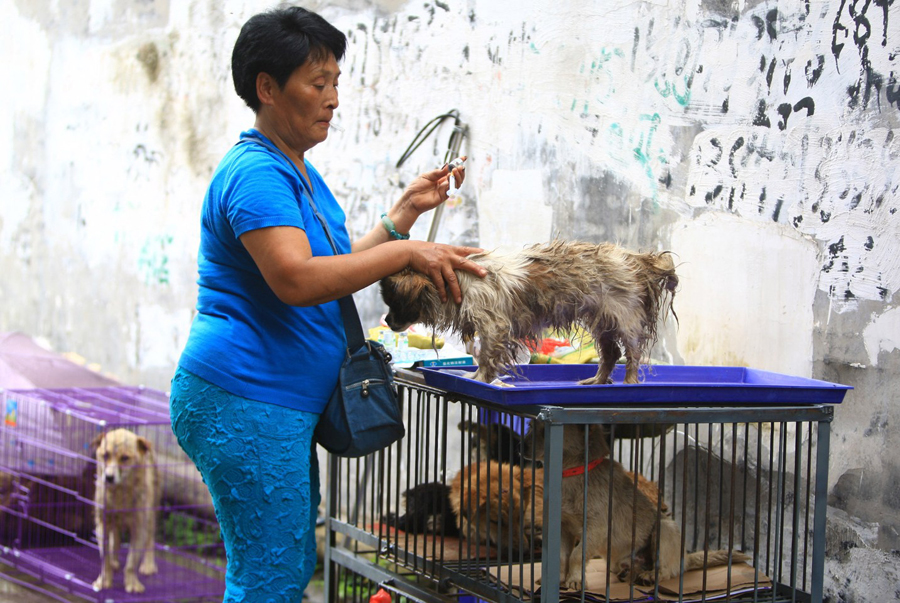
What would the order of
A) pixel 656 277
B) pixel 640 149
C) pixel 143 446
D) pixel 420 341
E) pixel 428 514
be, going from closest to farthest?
pixel 656 277
pixel 420 341
pixel 428 514
pixel 640 149
pixel 143 446

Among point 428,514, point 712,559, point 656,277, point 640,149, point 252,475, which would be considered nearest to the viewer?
point 252,475

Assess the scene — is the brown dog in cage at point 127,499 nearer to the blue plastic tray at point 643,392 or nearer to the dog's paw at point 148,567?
the dog's paw at point 148,567

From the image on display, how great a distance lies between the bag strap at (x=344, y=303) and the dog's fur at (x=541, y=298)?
3.4 inches

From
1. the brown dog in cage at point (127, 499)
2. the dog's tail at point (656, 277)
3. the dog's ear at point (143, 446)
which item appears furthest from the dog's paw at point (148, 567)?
the dog's tail at point (656, 277)

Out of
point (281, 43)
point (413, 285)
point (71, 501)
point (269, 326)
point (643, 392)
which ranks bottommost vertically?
point (71, 501)

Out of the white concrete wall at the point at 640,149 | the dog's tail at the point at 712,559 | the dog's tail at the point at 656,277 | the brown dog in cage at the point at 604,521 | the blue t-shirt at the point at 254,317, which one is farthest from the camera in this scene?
the white concrete wall at the point at 640,149

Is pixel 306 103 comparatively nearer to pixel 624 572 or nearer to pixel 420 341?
pixel 420 341

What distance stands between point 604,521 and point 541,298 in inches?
30.1

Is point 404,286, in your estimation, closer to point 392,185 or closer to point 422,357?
point 422,357

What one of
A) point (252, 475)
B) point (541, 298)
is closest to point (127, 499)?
point (252, 475)

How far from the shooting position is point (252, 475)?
210 cm

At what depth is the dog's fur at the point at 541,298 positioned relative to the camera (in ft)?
7.17

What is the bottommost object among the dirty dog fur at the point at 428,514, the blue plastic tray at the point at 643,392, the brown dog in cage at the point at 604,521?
the dirty dog fur at the point at 428,514

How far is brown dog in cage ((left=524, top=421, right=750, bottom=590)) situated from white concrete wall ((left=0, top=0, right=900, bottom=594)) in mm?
760
